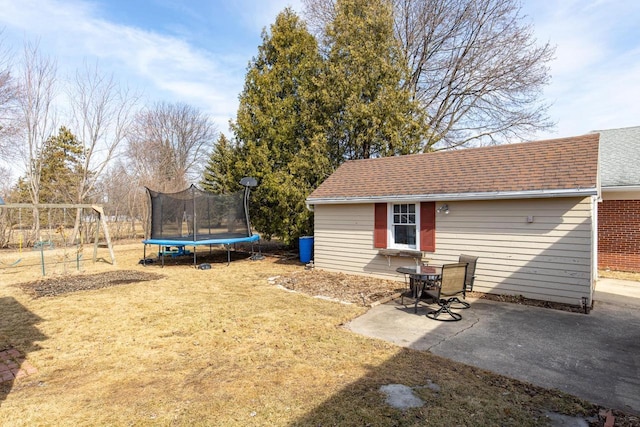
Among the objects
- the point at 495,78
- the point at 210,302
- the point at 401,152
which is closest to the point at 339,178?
the point at 401,152

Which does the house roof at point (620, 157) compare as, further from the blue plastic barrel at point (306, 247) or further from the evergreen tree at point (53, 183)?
the evergreen tree at point (53, 183)

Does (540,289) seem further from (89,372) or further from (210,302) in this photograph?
(89,372)

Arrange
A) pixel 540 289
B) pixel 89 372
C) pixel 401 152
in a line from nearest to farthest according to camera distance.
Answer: pixel 89 372, pixel 540 289, pixel 401 152

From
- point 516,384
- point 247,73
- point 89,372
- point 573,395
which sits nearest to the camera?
point 573,395

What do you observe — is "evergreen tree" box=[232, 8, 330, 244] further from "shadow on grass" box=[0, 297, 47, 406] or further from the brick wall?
the brick wall

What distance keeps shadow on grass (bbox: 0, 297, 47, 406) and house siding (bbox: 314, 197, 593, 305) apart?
22.4 feet

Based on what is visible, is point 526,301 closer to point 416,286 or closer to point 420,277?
point 416,286

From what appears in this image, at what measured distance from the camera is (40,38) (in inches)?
584

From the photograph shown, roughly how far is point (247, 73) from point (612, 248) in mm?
13429

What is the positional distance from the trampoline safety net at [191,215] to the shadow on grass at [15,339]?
187 inches

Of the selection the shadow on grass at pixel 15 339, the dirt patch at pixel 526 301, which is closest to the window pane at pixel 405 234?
the dirt patch at pixel 526 301

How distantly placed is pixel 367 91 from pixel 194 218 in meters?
7.27

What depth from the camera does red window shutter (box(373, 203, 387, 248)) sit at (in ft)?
27.9

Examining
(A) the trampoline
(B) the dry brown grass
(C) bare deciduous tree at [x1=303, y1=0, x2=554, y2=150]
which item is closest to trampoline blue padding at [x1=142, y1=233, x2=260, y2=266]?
(A) the trampoline
